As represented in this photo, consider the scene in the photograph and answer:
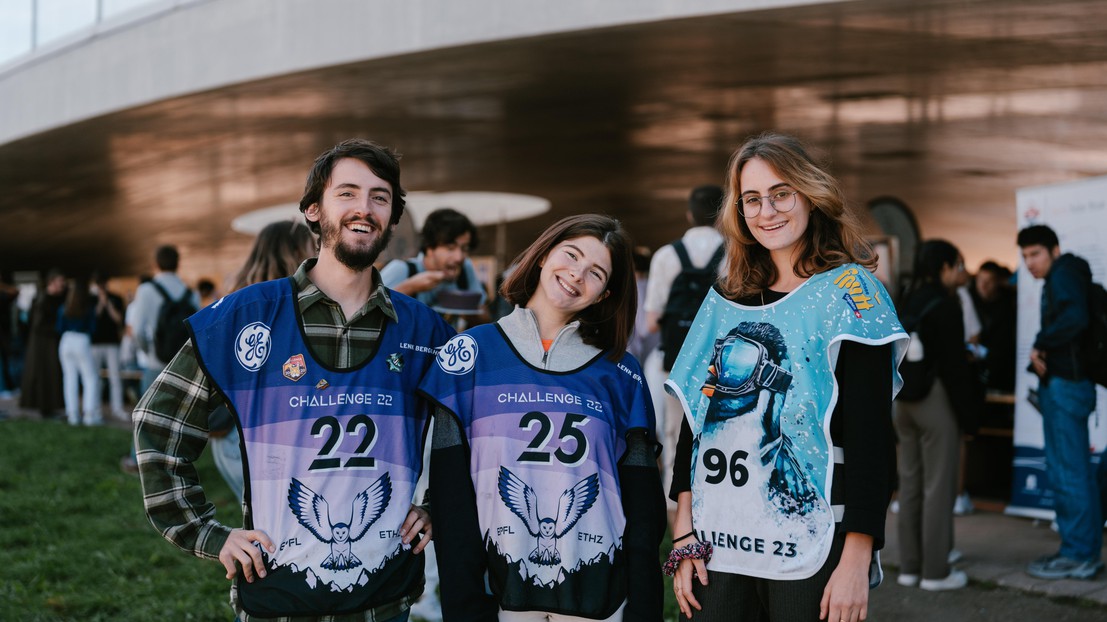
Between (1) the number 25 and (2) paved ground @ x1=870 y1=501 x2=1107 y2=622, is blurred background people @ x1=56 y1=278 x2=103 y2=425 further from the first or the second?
(1) the number 25

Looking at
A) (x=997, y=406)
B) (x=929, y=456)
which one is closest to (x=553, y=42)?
(x=997, y=406)

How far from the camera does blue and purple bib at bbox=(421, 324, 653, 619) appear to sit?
2473 millimetres

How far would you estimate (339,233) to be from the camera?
8.23 feet

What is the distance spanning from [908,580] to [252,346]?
452 cm

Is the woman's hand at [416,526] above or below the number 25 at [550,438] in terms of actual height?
below

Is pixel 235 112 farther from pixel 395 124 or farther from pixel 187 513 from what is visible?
pixel 187 513

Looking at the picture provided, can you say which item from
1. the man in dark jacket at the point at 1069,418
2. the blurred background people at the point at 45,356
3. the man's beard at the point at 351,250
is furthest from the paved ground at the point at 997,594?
the blurred background people at the point at 45,356

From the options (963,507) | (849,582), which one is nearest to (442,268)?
(849,582)

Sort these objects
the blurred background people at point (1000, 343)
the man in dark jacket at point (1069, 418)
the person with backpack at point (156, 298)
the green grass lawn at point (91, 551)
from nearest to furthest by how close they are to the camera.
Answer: the green grass lawn at point (91, 551)
the man in dark jacket at point (1069, 418)
the blurred background people at point (1000, 343)
the person with backpack at point (156, 298)

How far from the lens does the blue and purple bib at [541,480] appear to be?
2.47 meters

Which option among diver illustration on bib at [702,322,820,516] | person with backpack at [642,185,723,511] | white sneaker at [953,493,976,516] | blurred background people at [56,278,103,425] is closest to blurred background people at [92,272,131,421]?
blurred background people at [56,278,103,425]

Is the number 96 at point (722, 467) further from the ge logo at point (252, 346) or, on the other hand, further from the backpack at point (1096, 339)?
the backpack at point (1096, 339)

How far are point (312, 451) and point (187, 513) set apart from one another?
0.35 m

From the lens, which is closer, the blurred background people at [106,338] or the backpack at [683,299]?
the backpack at [683,299]
